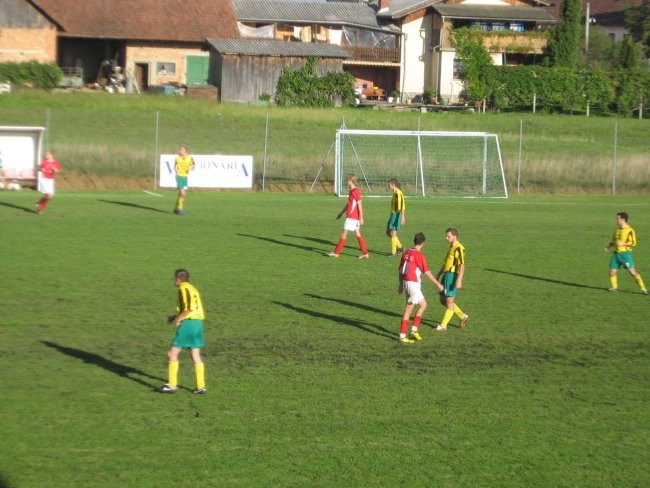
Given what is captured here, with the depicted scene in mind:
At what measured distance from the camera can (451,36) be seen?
65.1 meters

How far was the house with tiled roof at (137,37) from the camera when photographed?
193ft

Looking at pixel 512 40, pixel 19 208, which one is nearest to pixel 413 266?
pixel 19 208

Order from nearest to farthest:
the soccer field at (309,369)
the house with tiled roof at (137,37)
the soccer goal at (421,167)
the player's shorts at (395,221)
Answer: the soccer field at (309,369)
the player's shorts at (395,221)
the soccer goal at (421,167)
the house with tiled roof at (137,37)

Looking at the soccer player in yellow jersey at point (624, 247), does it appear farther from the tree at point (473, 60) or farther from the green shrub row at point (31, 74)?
the tree at point (473, 60)

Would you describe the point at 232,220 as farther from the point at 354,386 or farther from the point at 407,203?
the point at 354,386

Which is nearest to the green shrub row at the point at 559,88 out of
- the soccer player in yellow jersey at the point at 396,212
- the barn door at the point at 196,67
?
the barn door at the point at 196,67

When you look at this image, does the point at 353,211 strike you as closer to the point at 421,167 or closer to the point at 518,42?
the point at 421,167

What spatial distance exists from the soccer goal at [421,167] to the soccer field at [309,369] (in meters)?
12.7

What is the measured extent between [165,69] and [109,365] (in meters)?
49.4

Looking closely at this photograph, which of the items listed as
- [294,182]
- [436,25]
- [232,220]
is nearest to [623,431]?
[232,220]

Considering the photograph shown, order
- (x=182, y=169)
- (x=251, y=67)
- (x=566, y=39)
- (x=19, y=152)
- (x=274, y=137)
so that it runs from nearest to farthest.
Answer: (x=182, y=169) → (x=19, y=152) → (x=274, y=137) → (x=251, y=67) → (x=566, y=39)

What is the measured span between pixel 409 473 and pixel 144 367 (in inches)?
184

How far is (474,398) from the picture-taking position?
11.8 meters

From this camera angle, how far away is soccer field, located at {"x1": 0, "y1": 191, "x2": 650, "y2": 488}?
9.62m
